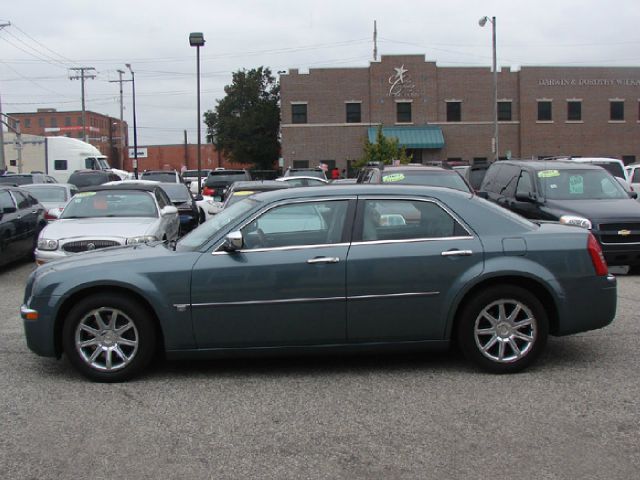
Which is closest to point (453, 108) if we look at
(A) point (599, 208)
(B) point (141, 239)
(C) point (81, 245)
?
(A) point (599, 208)

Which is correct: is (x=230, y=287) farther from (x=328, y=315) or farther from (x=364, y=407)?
(x=364, y=407)

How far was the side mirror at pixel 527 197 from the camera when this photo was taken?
11836mm

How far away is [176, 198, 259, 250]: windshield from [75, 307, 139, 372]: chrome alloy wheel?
78 centimetres

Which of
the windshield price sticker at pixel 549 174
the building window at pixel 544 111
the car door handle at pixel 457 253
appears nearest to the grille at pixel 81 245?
the car door handle at pixel 457 253

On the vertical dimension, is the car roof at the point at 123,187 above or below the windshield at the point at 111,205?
above

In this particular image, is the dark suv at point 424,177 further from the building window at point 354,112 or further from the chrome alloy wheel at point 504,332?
the building window at point 354,112

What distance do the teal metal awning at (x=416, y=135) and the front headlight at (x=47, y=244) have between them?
4137cm

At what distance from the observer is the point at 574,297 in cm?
574

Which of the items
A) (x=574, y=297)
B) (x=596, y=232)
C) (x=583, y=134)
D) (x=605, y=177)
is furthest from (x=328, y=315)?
(x=583, y=134)

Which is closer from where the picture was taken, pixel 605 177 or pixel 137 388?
pixel 137 388

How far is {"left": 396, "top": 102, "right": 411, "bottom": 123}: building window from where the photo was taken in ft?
168

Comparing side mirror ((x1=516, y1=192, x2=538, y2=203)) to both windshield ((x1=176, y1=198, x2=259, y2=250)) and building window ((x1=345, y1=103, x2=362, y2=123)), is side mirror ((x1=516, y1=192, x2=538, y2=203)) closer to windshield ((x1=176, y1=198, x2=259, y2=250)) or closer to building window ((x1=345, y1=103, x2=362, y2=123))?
windshield ((x1=176, y1=198, x2=259, y2=250))

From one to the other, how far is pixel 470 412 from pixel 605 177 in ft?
28.1

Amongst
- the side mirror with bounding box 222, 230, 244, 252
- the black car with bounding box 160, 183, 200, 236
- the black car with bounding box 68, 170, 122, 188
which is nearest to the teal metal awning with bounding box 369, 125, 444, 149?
the black car with bounding box 68, 170, 122, 188
